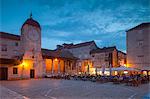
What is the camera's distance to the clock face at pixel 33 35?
3730 centimetres

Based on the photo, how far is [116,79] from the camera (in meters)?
25.5

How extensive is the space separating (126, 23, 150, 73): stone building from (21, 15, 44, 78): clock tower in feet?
58.1

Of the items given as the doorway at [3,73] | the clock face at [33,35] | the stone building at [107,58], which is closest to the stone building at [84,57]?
the stone building at [107,58]

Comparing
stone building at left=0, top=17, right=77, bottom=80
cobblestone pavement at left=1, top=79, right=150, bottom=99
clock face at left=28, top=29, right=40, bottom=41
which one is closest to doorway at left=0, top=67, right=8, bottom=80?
stone building at left=0, top=17, right=77, bottom=80

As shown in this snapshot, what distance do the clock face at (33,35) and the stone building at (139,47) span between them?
1822cm

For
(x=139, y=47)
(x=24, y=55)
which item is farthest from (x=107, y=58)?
(x=24, y=55)

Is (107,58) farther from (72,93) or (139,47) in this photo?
(72,93)

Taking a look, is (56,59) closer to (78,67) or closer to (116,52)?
(78,67)

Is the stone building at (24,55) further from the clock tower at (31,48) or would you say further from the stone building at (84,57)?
the stone building at (84,57)

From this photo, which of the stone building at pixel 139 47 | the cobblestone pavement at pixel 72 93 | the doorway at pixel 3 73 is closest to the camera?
the cobblestone pavement at pixel 72 93

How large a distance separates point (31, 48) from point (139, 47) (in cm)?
2042

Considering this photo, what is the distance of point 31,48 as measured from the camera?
122ft

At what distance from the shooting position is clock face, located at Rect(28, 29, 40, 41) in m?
37.3

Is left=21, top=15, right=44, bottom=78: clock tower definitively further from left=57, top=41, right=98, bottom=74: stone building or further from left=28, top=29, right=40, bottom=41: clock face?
left=57, top=41, right=98, bottom=74: stone building
